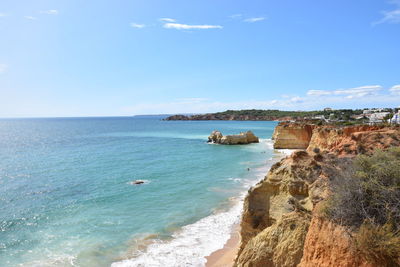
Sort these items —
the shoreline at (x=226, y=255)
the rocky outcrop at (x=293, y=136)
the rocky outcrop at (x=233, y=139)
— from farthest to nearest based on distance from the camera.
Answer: the rocky outcrop at (x=233, y=139) < the rocky outcrop at (x=293, y=136) < the shoreline at (x=226, y=255)

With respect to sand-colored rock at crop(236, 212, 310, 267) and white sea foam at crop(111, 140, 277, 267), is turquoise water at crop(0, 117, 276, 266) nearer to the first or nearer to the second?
white sea foam at crop(111, 140, 277, 267)

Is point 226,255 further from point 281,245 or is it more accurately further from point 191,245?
point 281,245

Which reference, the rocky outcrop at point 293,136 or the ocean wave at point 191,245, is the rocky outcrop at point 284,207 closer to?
the ocean wave at point 191,245

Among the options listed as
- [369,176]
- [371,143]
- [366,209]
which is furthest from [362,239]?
[371,143]

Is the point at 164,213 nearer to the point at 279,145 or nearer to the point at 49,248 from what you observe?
the point at 49,248

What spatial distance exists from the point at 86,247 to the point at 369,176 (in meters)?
13.7

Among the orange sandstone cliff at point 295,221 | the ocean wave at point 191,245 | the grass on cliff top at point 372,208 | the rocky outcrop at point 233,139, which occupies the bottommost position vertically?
the ocean wave at point 191,245

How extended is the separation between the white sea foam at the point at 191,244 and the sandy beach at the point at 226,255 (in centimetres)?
25

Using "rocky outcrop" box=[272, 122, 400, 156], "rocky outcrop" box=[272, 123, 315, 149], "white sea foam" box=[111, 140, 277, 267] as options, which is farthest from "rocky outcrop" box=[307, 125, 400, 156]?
"rocky outcrop" box=[272, 123, 315, 149]

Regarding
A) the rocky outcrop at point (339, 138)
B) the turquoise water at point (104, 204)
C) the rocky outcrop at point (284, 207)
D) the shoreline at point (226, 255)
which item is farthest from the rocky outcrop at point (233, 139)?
the rocky outcrop at point (284, 207)

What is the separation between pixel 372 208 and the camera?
5.68 metres

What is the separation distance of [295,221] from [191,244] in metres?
8.27

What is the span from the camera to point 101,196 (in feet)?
77.2

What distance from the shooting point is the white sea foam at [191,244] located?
43.6ft
